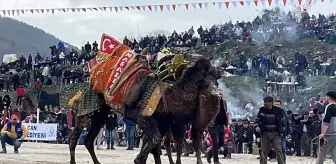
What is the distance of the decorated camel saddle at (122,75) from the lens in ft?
45.1

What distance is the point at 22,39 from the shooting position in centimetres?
14925

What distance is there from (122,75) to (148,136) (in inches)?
69.5

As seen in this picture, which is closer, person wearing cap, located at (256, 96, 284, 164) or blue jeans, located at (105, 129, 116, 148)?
person wearing cap, located at (256, 96, 284, 164)

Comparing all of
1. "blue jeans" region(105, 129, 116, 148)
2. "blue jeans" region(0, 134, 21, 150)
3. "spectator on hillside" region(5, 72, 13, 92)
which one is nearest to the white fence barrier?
"blue jeans" region(105, 129, 116, 148)

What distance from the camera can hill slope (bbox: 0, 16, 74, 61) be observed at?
135 m

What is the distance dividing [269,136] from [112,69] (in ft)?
14.0

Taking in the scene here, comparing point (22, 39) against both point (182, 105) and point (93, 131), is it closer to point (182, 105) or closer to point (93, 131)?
point (93, 131)

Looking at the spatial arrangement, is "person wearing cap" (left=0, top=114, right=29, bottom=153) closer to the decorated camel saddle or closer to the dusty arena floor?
the dusty arena floor

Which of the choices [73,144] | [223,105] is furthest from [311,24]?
[73,144]

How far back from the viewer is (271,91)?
3612cm

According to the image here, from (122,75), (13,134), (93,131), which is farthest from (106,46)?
(13,134)

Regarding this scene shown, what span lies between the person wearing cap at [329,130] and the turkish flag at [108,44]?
4974mm

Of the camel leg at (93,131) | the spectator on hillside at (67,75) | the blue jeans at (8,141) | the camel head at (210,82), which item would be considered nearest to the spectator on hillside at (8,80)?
the spectator on hillside at (67,75)

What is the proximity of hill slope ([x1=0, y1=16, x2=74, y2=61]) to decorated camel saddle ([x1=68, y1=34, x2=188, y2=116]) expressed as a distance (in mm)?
119426
